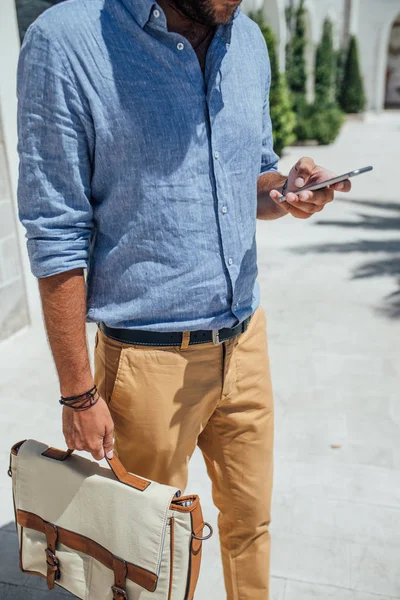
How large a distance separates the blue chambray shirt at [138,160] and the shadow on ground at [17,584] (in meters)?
1.28

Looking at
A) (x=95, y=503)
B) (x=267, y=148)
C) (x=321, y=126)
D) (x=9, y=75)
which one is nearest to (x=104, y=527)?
(x=95, y=503)

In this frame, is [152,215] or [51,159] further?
[152,215]

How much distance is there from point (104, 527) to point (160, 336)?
48 centimetres

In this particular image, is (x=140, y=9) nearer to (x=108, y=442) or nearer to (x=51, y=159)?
(x=51, y=159)

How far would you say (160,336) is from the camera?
1.52 m

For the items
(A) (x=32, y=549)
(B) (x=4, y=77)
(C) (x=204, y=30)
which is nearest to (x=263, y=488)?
(A) (x=32, y=549)

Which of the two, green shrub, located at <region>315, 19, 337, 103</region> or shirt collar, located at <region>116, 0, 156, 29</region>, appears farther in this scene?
green shrub, located at <region>315, 19, 337, 103</region>

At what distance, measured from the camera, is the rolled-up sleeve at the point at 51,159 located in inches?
50.2

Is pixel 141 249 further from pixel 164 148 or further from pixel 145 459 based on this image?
pixel 145 459

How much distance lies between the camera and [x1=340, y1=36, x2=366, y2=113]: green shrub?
2192 cm

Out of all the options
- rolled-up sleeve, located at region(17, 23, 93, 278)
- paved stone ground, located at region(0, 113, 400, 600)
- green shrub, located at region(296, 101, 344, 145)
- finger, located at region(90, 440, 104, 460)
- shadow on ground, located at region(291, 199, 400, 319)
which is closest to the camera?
rolled-up sleeve, located at region(17, 23, 93, 278)

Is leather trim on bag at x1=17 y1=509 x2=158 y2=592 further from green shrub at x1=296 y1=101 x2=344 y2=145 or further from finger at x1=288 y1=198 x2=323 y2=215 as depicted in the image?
green shrub at x1=296 y1=101 x2=344 y2=145

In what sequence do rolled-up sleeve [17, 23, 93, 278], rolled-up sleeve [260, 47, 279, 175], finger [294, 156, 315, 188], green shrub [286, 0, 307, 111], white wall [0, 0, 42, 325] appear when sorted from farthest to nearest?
green shrub [286, 0, 307, 111], white wall [0, 0, 42, 325], rolled-up sleeve [260, 47, 279, 175], finger [294, 156, 315, 188], rolled-up sleeve [17, 23, 93, 278]

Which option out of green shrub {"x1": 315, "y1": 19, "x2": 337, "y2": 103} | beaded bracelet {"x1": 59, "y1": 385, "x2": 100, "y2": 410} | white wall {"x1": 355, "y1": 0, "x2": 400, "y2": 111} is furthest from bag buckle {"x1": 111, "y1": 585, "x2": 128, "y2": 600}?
white wall {"x1": 355, "y1": 0, "x2": 400, "y2": 111}
